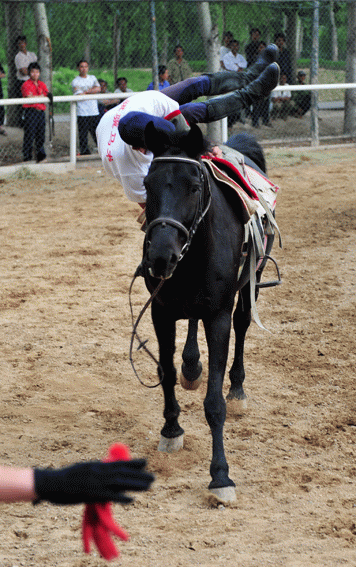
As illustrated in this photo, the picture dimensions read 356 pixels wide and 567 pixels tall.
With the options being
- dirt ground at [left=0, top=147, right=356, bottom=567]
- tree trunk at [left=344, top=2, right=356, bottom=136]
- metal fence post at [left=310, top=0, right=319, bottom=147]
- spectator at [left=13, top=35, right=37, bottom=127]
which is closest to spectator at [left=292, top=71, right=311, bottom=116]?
tree trunk at [left=344, top=2, right=356, bottom=136]

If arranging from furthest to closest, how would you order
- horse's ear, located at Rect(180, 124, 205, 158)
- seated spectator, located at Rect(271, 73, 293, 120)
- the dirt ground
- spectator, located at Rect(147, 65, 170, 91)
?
1. seated spectator, located at Rect(271, 73, 293, 120)
2. spectator, located at Rect(147, 65, 170, 91)
3. horse's ear, located at Rect(180, 124, 205, 158)
4. the dirt ground

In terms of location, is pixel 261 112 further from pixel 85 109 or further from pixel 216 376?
pixel 216 376

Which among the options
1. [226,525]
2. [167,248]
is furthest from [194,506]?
[167,248]

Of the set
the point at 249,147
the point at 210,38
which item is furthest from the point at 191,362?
the point at 210,38

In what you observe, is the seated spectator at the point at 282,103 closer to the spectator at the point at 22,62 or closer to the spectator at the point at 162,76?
the spectator at the point at 162,76

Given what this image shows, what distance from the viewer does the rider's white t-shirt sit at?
3.72 meters

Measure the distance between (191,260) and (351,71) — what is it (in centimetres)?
1130

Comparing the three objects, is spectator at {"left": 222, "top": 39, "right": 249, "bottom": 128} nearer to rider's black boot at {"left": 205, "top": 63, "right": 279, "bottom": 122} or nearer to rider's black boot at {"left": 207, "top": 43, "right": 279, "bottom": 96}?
rider's black boot at {"left": 207, "top": 43, "right": 279, "bottom": 96}

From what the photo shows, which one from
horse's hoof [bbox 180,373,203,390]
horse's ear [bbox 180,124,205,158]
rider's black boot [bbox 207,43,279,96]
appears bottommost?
horse's hoof [bbox 180,373,203,390]

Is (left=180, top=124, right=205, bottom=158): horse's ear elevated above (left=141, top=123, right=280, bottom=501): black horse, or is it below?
above

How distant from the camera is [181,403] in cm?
434

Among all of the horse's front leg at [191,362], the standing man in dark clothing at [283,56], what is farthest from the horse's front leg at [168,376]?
the standing man in dark clothing at [283,56]

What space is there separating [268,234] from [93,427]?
5.90 ft

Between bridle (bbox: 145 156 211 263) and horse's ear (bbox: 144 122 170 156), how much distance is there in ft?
0.23
